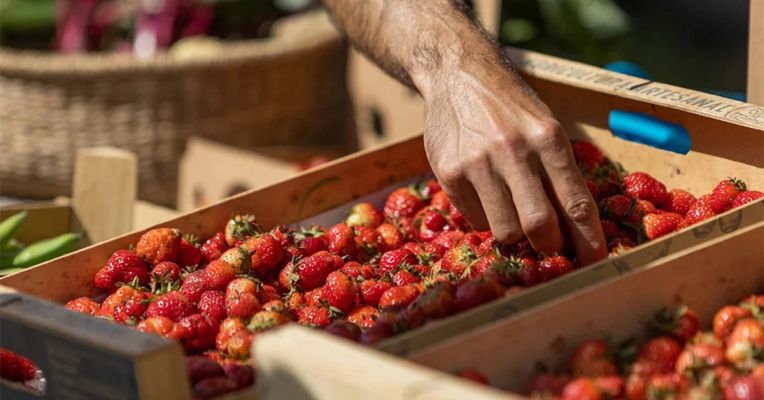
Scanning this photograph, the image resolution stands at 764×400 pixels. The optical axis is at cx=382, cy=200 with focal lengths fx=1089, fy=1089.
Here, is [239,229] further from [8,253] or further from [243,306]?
[8,253]

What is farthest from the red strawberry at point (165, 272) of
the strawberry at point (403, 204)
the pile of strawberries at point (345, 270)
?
the strawberry at point (403, 204)

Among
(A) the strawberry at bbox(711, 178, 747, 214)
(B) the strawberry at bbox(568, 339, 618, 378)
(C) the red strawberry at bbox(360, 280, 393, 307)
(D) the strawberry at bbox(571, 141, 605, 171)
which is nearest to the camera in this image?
(B) the strawberry at bbox(568, 339, 618, 378)

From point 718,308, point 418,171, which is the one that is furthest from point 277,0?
point 718,308

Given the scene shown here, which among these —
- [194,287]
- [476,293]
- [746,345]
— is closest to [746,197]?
[746,345]

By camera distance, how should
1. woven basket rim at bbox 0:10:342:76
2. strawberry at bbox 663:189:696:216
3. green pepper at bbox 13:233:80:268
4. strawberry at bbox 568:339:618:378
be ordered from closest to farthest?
strawberry at bbox 568:339:618:378, strawberry at bbox 663:189:696:216, green pepper at bbox 13:233:80:268, woven basket rim at bbox 0:10:342:76

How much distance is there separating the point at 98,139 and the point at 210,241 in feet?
7.83

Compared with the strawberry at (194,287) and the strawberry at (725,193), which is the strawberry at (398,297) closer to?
the strawberry at (194,287)

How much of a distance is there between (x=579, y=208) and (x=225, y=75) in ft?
9.87

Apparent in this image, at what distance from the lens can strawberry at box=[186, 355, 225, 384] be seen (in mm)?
1876

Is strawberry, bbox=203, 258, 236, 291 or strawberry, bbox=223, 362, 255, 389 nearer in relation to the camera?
strawberry, bbox=223, 362, 255, 389

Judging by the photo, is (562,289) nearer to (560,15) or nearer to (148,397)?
(148,397)

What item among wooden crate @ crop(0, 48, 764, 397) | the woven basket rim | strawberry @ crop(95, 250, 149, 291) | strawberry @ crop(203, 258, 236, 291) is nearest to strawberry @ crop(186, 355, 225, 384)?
wooden crate @ crop(0, 48, 764, 397)

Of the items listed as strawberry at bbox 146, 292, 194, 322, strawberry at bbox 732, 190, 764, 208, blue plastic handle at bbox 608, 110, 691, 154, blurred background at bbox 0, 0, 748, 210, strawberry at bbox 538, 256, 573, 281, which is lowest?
blurred background at bbox 0, 0, 748, 210

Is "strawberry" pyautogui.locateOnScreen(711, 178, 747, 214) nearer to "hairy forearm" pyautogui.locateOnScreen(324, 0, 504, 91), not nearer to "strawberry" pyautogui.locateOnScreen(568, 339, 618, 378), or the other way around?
"hairy forearm" pyautogui.locateOnScreen(324, 0, 504, 91)
